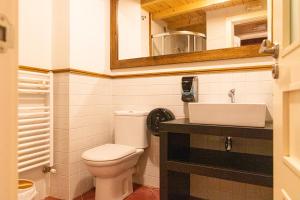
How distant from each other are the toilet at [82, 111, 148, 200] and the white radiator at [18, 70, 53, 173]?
39 cm

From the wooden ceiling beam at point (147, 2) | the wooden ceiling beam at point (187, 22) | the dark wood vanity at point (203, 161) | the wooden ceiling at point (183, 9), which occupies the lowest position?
the dark wood vanity at point (203, 161)

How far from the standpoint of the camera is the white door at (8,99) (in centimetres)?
39

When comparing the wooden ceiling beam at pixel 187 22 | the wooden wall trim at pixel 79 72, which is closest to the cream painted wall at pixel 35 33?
the wooden wall trim at pixel 79 72

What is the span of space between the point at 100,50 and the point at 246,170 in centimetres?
174

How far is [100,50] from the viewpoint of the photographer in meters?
2.31

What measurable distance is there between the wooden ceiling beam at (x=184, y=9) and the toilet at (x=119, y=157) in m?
1.06

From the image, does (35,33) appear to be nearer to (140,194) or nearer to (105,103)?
(105,103)

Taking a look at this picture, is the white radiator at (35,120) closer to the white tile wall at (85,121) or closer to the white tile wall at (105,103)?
the white tile wall at (105,103)

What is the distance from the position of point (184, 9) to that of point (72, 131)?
1568mm

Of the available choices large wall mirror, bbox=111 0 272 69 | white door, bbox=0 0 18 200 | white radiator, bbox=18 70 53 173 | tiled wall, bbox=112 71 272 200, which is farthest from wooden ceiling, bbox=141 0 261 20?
white door, bbox=0 0 18 200

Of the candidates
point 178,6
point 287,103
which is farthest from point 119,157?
point 178,6

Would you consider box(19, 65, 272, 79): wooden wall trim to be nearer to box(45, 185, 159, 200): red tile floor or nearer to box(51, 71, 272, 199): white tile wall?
box(51, 71, 272, 199): white tile wall

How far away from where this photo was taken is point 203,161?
5.21 ft

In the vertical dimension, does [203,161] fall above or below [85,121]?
below
